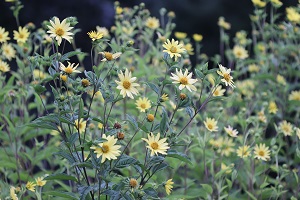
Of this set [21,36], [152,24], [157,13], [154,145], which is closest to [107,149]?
[154,145]

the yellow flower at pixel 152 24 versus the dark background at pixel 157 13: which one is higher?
the yellow flower at pixel 152 24

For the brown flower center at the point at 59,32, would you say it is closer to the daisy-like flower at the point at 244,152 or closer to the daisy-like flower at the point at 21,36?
the daisy-like flower at the point at 21,36

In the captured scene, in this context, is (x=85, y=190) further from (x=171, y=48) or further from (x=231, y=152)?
(x=231, y=152)

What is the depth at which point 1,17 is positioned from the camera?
5.22 meters

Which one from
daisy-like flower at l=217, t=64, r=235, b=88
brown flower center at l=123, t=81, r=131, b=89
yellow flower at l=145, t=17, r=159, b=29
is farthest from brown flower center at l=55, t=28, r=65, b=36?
yellow flower at l=145, t=17, r=159, b=29

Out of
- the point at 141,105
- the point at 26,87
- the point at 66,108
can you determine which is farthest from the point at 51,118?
the point at 26,87

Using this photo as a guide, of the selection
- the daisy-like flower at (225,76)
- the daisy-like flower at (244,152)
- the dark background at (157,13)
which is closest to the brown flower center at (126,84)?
the daisy-like flower at (225,76)

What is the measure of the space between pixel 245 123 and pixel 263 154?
0.24m

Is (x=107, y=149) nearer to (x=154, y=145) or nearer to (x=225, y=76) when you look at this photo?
(x=154, y=145)

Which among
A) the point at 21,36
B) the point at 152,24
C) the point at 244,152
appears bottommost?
the point at 244,152

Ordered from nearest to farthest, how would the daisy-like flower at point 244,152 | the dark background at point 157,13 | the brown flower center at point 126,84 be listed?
the brown flower center at point 126,84 → the daisy-like flower at point 244,152 → the dark background at point 157,13

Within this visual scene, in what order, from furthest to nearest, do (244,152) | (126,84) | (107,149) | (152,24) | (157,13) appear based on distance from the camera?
1. (157,13)
2. (152,24)
3. (244,152)
4. (126,84)
5. (107,149)

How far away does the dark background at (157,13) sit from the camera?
547 centimetres

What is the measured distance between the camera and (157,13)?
596 cm
